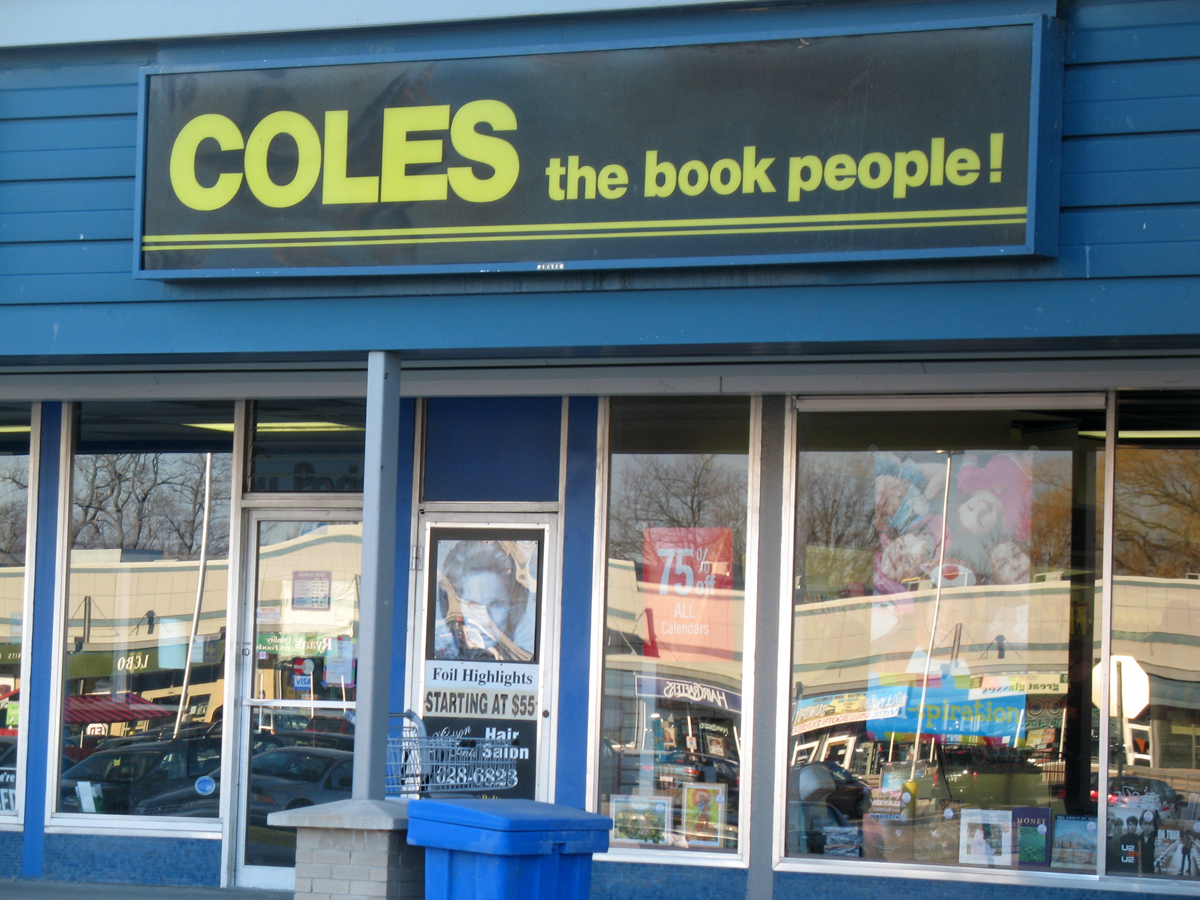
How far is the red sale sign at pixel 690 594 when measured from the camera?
7.28 m

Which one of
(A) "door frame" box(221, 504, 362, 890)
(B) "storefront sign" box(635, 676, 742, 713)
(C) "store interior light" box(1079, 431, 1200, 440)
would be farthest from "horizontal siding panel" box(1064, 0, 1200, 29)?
(A) "door frame" box(221, 504, 362, 890)

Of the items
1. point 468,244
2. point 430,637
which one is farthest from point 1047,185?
point 430,637

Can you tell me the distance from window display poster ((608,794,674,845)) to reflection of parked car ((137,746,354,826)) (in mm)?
1711

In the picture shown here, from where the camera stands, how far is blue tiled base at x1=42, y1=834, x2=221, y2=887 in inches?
303

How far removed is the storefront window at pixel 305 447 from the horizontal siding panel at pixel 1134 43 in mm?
4591

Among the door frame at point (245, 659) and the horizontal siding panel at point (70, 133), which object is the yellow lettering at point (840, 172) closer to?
the horizontal siding panel at point (70, 133)

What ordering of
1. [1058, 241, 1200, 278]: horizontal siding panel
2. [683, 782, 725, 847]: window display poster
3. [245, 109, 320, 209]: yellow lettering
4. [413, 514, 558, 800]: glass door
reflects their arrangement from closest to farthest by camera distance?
[1058, 241, 1200, 278]: horizontal siding panel < [245, 109, 320, 209]: yellow lettering < [683, 782, 725, 847]: window display poster < [413, 514, 558, 800]: glass door

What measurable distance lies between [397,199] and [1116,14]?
10.7ft

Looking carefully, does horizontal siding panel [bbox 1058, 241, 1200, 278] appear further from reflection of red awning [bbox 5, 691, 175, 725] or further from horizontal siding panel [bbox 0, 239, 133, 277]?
reflection of red awning [bbox 5, 691, 175, 725]

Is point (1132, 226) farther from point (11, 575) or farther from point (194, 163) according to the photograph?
point (11, 575)

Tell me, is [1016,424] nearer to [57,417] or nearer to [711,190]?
[711,190]

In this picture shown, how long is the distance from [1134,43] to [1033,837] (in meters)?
4.06

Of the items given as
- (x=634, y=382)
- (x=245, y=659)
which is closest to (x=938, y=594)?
(x=634, y=382)

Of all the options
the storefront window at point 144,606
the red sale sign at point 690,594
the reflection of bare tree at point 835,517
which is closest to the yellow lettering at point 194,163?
the storefront window at point 144,606
